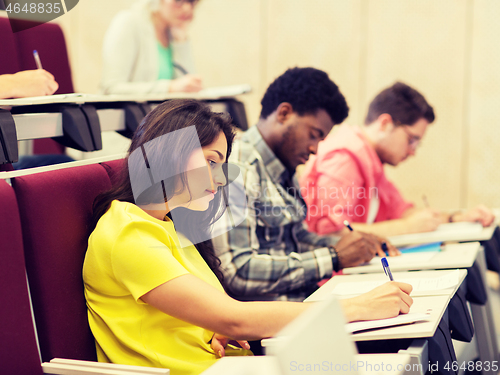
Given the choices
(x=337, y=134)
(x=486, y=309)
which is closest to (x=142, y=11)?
(x=337, y=134)

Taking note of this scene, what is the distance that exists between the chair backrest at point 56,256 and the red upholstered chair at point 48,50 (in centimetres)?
98

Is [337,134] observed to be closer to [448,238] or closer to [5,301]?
[448,238]

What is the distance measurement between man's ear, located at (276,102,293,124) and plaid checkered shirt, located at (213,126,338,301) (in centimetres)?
8

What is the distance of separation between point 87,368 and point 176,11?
1.74 m

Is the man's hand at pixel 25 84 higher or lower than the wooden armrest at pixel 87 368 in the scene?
higher

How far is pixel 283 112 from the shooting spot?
1.54 metres

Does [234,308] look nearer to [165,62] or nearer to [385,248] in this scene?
[385,248]

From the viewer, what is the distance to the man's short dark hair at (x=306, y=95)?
152cm

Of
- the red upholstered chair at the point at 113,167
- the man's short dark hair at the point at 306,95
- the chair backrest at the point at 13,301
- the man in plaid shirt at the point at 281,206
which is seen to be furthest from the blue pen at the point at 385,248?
the chair backrest at the point at 13,301

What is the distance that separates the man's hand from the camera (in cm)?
122

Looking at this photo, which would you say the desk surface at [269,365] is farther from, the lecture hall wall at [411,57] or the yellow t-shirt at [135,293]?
the lecture hall wall at [411,57]

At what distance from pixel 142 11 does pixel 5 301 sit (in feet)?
5.48

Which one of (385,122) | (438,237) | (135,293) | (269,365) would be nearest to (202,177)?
(135,293)

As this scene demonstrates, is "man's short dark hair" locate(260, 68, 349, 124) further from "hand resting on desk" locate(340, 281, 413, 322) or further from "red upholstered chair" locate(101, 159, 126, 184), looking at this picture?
"hand resting on desk" locate(340, 281, 413, 322)
